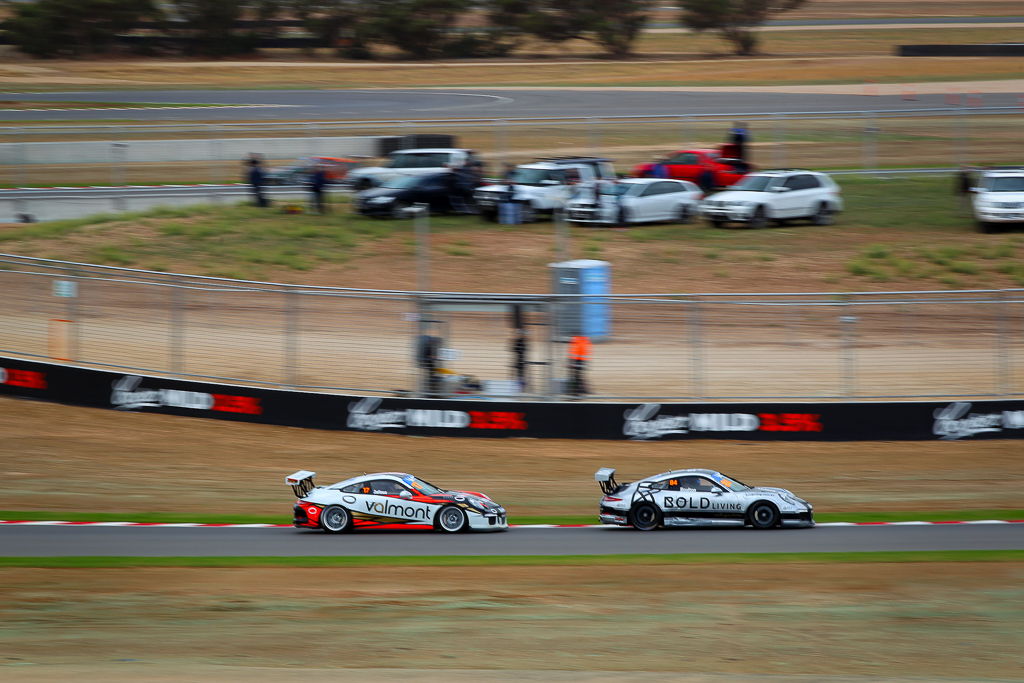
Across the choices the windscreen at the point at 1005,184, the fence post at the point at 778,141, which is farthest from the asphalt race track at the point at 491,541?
the fence post at the point at 778,141

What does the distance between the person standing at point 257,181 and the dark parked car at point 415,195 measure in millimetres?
2834

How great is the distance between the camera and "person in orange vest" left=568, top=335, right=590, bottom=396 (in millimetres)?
20219

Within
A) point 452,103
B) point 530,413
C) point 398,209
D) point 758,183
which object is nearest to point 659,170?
point 758,183

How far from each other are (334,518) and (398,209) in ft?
61.0

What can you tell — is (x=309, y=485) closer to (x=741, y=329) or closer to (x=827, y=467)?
(x=827, y=467)

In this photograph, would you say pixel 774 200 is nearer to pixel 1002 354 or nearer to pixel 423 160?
pixel 423 160

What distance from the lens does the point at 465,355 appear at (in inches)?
892

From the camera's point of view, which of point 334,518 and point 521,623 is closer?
point 521,623

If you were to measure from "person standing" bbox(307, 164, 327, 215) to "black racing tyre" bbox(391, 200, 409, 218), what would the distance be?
2.03 metres

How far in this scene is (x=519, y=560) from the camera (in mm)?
13523

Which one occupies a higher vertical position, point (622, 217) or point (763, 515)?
point (622, 217)

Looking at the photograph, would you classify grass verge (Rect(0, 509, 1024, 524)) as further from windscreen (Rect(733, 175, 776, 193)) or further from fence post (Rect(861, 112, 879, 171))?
fence post (Rect(861, 112, 879, 171))

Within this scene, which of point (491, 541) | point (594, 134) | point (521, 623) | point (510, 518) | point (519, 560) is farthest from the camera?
point (594, 134)

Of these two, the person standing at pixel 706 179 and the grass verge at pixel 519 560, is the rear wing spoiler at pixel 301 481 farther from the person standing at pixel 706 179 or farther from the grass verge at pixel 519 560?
the person standing at pixel 706 179
